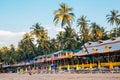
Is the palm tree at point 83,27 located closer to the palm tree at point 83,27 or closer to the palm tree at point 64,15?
the palm tree at point 83,27

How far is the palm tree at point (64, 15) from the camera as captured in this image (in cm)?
5150

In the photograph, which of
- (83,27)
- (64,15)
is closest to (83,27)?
(83,27)

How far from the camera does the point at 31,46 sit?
90750mm

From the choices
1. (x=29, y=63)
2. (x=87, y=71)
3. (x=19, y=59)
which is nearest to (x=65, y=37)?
(x=29, y=63)

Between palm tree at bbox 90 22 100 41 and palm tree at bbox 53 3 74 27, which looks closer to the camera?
palm tree at bbox 53 3 74 27

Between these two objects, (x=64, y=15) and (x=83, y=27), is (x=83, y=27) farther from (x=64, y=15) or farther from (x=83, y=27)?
(x=64, y=15)

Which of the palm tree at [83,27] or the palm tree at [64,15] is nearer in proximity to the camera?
the palm tree at [64,15]

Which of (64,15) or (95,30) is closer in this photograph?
(64,15)

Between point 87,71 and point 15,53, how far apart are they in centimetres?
6818

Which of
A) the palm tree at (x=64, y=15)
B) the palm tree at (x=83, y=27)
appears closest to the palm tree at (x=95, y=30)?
the palm tree at (x=83, y=27)

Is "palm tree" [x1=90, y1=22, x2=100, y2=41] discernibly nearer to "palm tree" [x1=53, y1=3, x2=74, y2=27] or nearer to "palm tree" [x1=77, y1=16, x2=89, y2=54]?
"palm tree" [x1=77, y1=16, x2=89, y2=54]

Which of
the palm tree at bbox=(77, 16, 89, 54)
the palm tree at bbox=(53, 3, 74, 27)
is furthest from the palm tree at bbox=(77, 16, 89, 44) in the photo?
the palm tree at bbox=(53, 3, 74, 27)

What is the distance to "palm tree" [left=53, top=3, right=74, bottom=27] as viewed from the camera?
169 ft

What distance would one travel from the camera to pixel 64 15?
51844 millimetres
